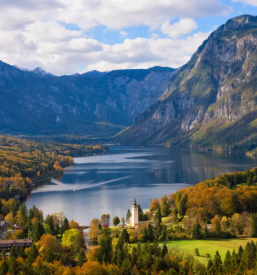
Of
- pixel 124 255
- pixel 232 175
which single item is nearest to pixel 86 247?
pixel 124 255

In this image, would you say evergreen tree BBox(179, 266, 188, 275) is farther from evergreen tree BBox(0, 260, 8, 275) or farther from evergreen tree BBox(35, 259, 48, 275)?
evergreen tree BBox(0, 260, 8, 275)

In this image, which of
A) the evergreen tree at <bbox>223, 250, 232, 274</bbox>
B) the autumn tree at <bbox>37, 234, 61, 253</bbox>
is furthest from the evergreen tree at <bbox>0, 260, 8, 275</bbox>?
the evergreen tree at <bbox>223, 250, 232, 274</bbox>

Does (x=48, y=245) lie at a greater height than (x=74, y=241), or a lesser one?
greater

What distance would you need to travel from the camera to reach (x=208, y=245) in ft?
186

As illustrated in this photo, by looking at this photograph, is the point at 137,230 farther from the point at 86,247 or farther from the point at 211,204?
the point at 211,204

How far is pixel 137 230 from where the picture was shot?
2485 inches

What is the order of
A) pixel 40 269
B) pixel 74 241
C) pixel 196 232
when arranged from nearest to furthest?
pixel 40 269 → pixel 74 241 → pixel 196 232

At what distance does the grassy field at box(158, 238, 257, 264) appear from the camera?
5334 centimetres

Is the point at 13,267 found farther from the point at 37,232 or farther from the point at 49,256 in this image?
the point at 37,232

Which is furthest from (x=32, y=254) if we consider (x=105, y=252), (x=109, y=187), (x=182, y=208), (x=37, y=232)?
(x=109, y=187)

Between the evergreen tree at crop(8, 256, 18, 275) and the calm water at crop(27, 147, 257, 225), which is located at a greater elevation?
the calm water at crop(27, 147, 257, 225)

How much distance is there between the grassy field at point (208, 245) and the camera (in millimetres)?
53338

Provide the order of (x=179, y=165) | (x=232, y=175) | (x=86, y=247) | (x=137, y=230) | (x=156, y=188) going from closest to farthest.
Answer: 1. (x=86, y=247)
2. (x=137, y=230)
3. (x=232, y=175)
4. (x=156, y=188)
5. (x=179, y=165)

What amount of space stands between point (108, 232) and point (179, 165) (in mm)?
110024
